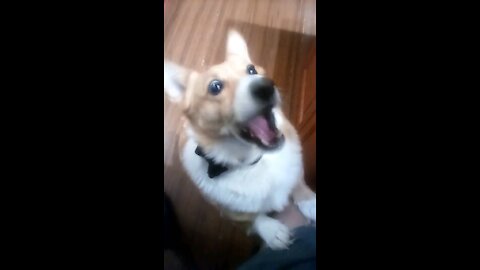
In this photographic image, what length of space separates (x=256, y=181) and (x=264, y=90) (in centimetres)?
33

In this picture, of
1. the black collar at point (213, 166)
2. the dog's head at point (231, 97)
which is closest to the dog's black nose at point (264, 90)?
the dog's head at point (231, 97)

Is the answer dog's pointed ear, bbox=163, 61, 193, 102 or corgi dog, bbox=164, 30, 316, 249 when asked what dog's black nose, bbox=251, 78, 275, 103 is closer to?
corgi dog, bbox=164, 30, 316, 249

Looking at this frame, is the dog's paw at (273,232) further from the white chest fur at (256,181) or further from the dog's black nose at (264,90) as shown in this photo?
the dog's black nose at (264,90)

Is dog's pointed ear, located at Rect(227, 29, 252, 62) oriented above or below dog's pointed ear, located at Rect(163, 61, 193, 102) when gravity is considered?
above

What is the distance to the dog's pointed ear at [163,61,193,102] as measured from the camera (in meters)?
0.69

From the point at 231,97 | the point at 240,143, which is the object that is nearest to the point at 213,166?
the point at 240,143

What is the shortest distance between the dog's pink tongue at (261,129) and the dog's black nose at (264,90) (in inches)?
2.2

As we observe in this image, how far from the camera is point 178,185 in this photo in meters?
0.69

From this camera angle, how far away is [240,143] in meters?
0.78

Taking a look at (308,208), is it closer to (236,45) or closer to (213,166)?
(213,166)

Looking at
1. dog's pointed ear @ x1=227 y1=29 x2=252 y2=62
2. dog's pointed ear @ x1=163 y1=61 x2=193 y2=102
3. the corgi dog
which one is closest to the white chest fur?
the corgi dog

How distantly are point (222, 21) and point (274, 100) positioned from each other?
0.67 ft
